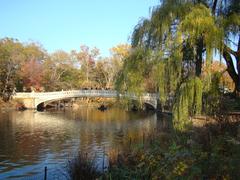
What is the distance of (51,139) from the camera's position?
787 inches

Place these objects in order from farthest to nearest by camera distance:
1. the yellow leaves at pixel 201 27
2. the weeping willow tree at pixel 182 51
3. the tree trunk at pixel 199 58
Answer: the tree trunk at pixel 199 58, the weeping willow tree at pixel 182 51, the yellow leaves at pixel 201 27

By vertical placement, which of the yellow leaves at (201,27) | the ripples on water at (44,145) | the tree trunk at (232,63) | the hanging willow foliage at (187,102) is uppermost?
the yellow leaves at (201,27)

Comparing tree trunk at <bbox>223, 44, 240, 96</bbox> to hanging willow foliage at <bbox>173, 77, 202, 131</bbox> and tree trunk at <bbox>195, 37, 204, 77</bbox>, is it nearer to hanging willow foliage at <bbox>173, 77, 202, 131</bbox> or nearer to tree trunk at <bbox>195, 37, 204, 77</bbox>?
tree trunk at <bbox>195, 37, 204, 77</bbox>

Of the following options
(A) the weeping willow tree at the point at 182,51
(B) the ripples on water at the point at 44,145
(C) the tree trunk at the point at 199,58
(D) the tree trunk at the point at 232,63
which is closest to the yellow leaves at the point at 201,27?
(A) the weeping willow tree at the point at 182,51

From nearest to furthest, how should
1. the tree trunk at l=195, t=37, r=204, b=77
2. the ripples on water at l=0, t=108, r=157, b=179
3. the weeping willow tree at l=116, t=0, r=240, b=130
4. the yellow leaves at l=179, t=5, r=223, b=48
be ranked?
the yellow leaves at l=179, t=5, r=223, b=48, the weeping willow tree at l=116, t=0, r=240, b=130, the tree trunk at l=195, t=37, r=204, b=77, the ripples on water at l=0, t=108, r=157, b=179

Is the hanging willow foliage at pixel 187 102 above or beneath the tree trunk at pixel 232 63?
beneath

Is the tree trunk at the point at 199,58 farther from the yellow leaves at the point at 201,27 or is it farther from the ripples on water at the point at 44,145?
the ripples on water at the point at 44,145

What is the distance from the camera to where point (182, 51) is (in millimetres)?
11539

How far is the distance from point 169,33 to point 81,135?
1179cm

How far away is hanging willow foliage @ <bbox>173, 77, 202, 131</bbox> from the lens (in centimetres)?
1106

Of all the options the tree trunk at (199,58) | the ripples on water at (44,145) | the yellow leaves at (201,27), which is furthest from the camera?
the ripples on water at (44,145)

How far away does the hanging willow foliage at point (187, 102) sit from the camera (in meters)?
11.1

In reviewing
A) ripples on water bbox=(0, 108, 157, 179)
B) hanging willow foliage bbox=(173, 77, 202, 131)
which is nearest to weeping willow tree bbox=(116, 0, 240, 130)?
hanging willow foliage bbox=(173, 77, 202, 131)

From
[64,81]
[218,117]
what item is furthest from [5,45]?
[218,117]
